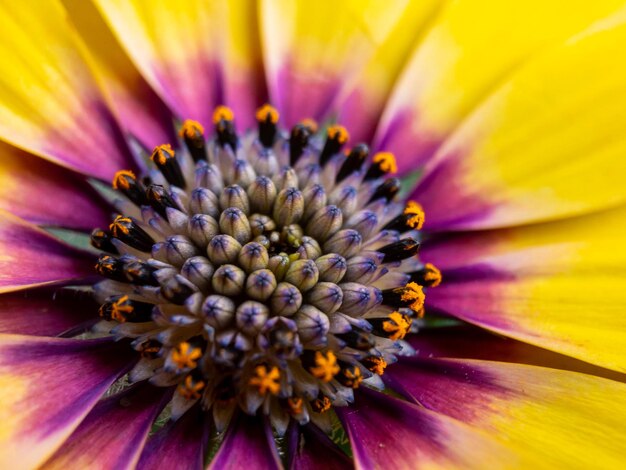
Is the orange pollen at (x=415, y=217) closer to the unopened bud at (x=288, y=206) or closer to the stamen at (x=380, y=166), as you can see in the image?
the stamen at (x=380, y=166)

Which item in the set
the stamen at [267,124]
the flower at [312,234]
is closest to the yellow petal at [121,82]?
the flower at [312,234]

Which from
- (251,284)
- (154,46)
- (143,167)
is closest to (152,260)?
(251,284)

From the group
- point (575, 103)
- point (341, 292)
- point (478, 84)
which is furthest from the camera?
point (478, 84)

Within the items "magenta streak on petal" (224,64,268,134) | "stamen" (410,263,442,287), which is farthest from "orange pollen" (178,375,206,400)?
"magenta streak on petal" (224,64,268,134)

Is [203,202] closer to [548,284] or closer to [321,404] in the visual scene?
[321,404]

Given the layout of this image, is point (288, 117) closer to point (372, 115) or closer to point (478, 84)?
point (372, 115)

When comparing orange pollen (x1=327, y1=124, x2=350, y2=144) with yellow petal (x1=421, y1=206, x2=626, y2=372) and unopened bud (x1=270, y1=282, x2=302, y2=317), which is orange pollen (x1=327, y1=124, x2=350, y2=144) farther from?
unopened bud (x1=270, y1=282, x2=302, y2=317)
